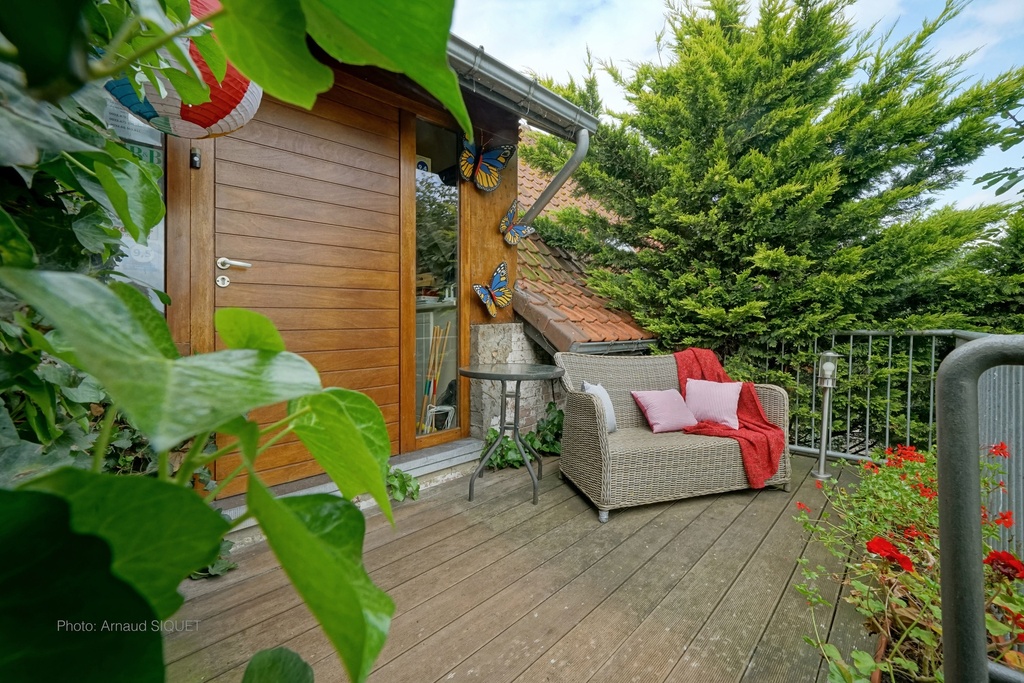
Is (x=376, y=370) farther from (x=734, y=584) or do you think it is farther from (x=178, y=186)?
(x=734, y=584)

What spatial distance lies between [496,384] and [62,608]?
3408 millimetres

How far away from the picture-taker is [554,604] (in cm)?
180

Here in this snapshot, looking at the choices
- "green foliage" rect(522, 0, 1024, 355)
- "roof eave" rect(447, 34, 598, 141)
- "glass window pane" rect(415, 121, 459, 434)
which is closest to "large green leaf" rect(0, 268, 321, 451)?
"roof eave" rect(447, 34, 598, 141)

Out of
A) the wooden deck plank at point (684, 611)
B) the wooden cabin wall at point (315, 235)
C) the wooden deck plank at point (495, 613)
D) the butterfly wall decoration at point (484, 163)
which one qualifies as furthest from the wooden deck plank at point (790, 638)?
the butterfly wall decoration at point (484, 163)

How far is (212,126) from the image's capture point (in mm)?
1692

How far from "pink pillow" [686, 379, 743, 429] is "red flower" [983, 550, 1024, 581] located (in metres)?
2.09

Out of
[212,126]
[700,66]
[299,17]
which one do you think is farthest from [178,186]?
[700,66]

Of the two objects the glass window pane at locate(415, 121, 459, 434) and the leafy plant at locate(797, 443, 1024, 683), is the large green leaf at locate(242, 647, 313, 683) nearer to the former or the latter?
the leafy plant at locate(797, 443, 1024, 683)

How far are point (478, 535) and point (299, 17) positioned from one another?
242cm

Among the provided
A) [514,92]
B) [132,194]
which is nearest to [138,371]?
[132,194]

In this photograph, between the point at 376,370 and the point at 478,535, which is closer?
the point at 478,535

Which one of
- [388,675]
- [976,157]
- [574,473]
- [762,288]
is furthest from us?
[762,288]

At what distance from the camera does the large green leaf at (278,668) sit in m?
0.26

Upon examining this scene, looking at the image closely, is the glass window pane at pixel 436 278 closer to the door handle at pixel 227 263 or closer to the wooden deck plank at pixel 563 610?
the door handle at pixel 227 263
